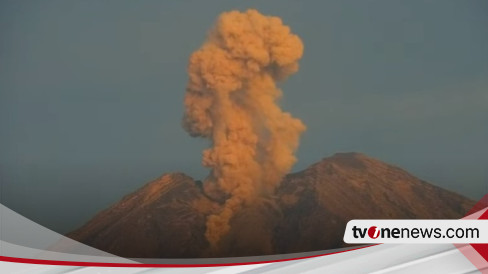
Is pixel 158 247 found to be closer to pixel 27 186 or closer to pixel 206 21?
pixel 27 186

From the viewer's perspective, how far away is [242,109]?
109 inches

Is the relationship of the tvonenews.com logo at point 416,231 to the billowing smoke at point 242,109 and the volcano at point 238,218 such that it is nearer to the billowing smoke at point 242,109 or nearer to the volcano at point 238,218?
the volcano at point 238,218

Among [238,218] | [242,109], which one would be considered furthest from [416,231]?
[242,109]

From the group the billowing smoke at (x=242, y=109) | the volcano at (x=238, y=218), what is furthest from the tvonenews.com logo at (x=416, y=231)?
the billowing smoke at (x=242, y=109)

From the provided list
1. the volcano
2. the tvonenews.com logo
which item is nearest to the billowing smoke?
the volcano

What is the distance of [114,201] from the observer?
2.72 meters

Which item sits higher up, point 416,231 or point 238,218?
point 238,218

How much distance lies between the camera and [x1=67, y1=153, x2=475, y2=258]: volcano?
270 cm

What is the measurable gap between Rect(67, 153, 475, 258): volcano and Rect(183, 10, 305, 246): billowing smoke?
5 cm

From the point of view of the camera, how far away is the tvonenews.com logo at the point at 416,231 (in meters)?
2.63

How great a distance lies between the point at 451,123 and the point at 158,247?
1449mm

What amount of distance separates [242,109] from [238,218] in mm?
477

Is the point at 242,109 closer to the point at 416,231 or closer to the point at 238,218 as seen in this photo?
the point at 238,218

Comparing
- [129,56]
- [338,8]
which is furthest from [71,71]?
[338,8]
